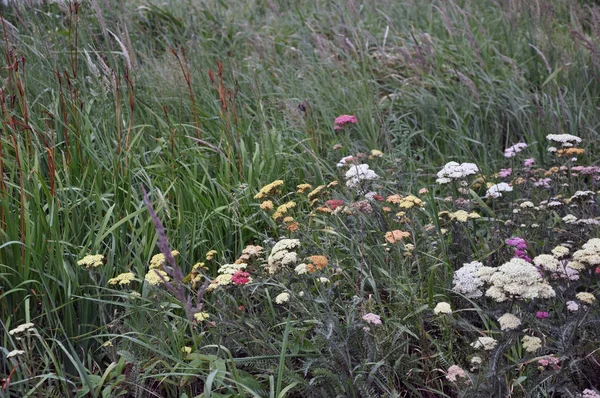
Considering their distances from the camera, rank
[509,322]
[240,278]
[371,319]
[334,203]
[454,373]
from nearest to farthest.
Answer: [509,322], [454,373], [371,319], [240,278], [334,203]

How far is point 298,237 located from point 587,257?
4.04ft

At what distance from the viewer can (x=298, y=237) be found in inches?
114

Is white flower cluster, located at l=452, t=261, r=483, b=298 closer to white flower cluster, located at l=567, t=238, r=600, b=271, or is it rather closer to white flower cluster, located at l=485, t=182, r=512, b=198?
white flower cluster, located at l=567, t=238, r=600, b=271

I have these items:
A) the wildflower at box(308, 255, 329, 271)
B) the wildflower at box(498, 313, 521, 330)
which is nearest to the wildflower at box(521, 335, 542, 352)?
the wildflower at box(498, 313, 521, 330)

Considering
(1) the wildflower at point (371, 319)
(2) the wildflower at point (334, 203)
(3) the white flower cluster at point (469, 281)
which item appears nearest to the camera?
(1) the wildflower at point (371, 319)

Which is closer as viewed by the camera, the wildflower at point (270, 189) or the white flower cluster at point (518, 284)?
the white flower cluster at point (518, 284)

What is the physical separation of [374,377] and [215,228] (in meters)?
1.28

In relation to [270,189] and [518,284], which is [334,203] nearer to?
[270,189]

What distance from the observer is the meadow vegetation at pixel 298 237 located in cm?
212

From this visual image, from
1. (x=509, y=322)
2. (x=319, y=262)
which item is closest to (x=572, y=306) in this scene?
(x=509, y=322)

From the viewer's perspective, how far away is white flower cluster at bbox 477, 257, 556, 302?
1867 mm

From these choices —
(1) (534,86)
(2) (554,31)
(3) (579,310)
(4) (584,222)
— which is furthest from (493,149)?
(3) (579,310)

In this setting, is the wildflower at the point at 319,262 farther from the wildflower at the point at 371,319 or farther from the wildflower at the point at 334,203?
the wildflower at the point at 334,203

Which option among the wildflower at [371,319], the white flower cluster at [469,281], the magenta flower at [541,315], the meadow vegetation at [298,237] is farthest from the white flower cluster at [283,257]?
the magenta flower at [541,315]
